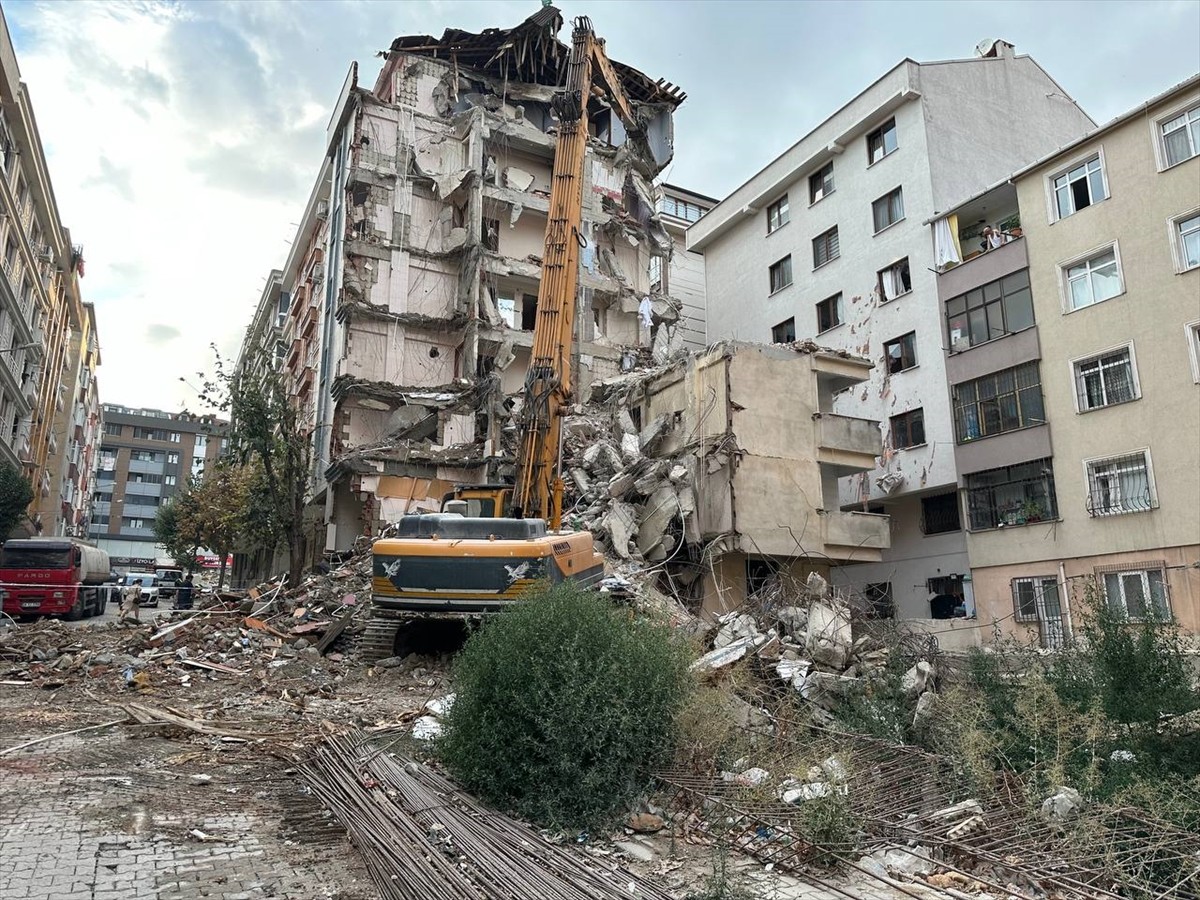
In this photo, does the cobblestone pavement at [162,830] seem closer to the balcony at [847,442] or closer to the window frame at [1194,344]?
the balcony at [847,442]

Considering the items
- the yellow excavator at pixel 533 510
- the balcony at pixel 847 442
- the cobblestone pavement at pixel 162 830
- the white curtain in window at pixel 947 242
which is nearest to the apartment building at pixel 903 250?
the white curtain in window at pixel 947 242

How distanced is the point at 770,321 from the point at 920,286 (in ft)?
23.8

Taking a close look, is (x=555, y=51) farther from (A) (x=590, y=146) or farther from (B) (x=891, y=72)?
(B) (x=891, y=72)

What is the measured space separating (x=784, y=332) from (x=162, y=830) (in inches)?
1053

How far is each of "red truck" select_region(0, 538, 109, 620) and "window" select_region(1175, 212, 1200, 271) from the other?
2714 cm

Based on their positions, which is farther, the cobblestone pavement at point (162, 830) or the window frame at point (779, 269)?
the window frame at point (779, 269)

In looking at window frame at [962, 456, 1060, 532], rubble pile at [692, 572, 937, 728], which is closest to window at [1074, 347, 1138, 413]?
window frame at [962, 456, 1060, 532]

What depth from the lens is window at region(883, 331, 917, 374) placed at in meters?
24.4


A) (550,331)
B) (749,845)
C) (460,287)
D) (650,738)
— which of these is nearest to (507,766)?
(650,738)

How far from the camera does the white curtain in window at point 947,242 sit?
23016 mm

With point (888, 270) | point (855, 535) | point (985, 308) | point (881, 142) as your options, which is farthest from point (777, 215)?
point (855, 535)

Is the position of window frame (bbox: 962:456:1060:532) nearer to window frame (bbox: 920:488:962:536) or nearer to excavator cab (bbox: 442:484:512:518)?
window frame (bbox: 920:488:962:536)

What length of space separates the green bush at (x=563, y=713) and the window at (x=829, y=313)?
881 inches

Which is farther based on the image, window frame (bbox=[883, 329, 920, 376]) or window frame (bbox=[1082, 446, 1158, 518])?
window frame (bbox=[883, 329, 920, 376])
